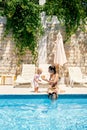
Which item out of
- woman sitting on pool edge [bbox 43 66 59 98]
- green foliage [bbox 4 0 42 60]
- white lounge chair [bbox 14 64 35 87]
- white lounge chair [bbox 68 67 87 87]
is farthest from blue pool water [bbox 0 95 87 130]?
green foliage [bbox 4 0 42 60]

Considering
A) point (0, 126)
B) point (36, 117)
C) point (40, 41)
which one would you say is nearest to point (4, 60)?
point (40, 41)

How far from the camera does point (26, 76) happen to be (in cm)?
1416

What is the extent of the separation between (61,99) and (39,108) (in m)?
1.27

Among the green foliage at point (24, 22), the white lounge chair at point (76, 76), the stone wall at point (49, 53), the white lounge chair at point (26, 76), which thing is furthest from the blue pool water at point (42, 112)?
the green foliage at point (24, 22)

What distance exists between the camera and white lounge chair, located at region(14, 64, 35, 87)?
13578 millimetres

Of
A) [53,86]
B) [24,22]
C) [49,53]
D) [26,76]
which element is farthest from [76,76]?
[53,86]

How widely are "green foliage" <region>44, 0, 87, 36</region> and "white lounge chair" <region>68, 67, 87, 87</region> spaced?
1.64 m

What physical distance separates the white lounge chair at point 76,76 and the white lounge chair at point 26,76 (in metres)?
1.56

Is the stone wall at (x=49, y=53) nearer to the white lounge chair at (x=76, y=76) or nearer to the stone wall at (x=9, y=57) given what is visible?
the stone wall at (x=9, y=57)

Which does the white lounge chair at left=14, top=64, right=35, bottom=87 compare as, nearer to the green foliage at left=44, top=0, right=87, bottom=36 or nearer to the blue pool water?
the green foliage at left=44, top=0, right=87, bottom=36

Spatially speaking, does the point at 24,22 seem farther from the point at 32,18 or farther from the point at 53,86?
the point at 53,86

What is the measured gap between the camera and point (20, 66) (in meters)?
15.3

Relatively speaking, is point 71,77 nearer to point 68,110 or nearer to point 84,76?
point 84,76

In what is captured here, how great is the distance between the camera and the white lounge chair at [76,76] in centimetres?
1387
